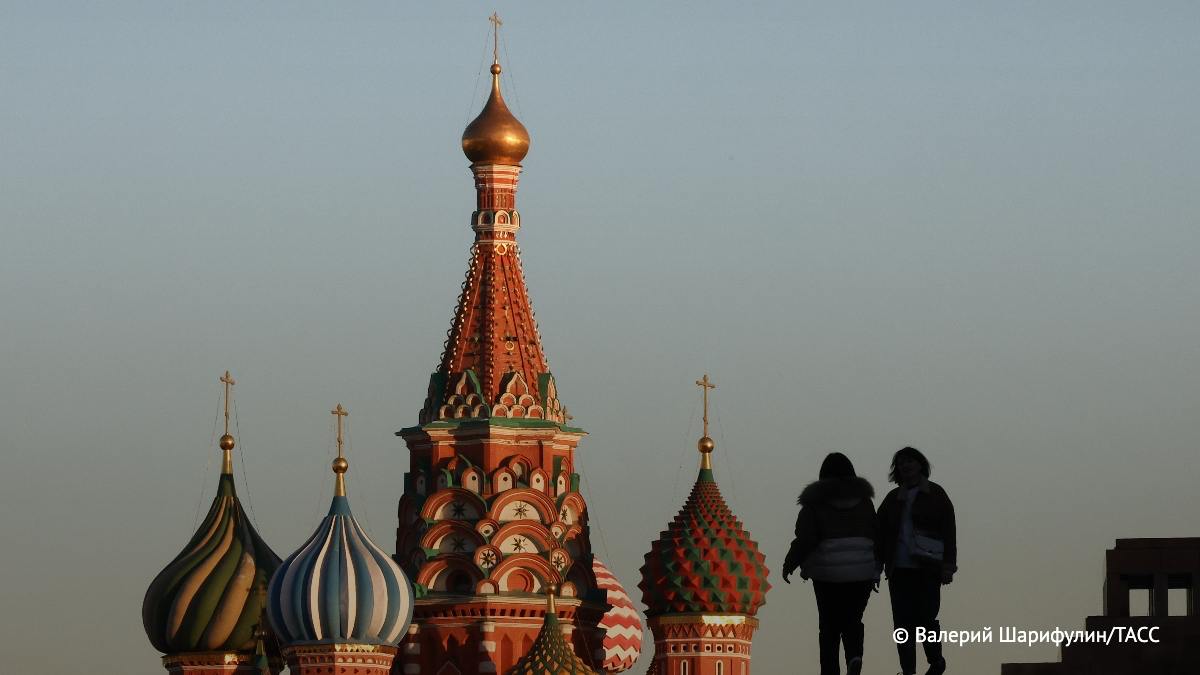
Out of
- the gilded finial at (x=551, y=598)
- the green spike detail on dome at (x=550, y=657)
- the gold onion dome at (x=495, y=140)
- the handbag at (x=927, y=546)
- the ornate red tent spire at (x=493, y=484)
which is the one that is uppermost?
the gold onion dome at (x=495, y=140)

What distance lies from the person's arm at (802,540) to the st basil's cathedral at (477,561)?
120 feet

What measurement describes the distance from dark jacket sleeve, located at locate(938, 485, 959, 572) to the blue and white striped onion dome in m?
37.2

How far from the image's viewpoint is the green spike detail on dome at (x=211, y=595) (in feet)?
209

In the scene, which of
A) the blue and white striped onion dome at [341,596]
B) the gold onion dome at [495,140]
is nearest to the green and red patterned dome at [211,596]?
the blue and white striped onion dome at [341,596]

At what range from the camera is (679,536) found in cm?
6494

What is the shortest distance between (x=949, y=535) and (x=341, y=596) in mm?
37672

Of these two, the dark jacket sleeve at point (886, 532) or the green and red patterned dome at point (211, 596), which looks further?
the green and red patterned dome at point (211, 596)

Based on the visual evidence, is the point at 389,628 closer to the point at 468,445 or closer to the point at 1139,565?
the point at 468,445

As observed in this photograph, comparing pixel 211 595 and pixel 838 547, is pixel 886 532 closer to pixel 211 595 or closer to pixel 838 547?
pixel 838 547

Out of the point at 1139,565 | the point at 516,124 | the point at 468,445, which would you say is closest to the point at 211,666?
the point at 468,445

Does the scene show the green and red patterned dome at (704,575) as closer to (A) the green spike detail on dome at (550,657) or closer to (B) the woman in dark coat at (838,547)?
(A) the green spike detail on dome at (550,657)

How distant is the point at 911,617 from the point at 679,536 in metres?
40.0

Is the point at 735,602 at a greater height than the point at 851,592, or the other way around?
the point at 735,602

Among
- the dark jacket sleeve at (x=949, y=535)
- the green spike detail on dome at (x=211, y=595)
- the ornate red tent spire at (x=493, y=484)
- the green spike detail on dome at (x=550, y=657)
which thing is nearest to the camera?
the dark jacket sleeve at (x=949, y=535)
